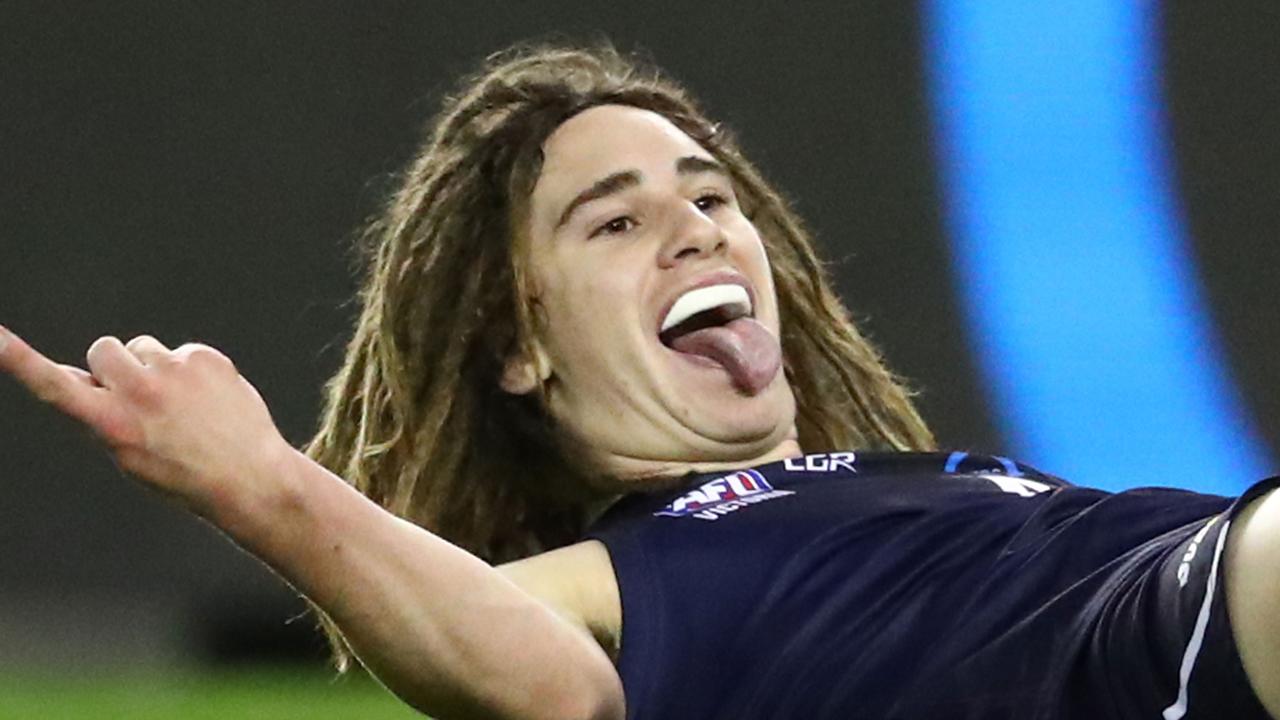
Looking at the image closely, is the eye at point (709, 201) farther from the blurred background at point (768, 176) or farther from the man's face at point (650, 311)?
the blurred background at point (768, 176)

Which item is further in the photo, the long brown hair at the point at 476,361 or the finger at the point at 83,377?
the long brown hair at the point at 476,361

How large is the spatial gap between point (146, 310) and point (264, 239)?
291 mm

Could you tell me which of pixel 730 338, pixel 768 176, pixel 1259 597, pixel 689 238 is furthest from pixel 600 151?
pixel 768 176

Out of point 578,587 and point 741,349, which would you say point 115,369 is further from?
point 741,349

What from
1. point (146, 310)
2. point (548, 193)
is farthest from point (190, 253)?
point (548, 193)

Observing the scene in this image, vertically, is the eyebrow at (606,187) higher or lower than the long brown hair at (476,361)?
higher

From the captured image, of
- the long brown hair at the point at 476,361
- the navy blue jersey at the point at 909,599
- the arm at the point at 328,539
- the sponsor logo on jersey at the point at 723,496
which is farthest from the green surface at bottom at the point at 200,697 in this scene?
the arm at the point at 328,539

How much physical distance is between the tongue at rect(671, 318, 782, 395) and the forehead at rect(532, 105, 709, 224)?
21cm

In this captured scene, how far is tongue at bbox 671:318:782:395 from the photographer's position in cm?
276

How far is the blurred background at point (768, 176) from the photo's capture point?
16.0 ft

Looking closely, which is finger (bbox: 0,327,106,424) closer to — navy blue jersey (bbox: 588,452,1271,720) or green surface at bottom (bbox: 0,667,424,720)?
navy blue jersey (bbox: 588,452,1271,720)

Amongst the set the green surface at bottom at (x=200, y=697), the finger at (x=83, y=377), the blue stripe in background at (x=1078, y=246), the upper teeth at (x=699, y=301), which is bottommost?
the green surface at bottom at (x=200, y=697)

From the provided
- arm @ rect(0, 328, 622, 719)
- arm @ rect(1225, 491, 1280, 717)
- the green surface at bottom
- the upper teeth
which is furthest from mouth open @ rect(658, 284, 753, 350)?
the green surface at bottom

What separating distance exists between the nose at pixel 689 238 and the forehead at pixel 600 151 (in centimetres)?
7
